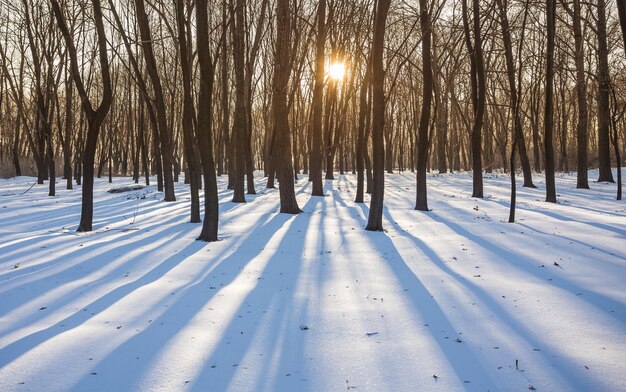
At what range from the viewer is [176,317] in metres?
3.78

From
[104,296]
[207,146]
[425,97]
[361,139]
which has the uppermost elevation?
[425,97]

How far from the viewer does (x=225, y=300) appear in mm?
4238

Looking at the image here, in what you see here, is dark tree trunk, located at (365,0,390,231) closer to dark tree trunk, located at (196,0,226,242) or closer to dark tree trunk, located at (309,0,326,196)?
dark tree trunk, located at (196,0,226,242)

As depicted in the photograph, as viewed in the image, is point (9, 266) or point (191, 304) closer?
point (191, 304)

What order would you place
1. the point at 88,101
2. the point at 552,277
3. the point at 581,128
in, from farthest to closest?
the point at 581,128
the point at 88,101
the point at 552,277

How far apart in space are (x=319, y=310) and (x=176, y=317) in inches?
48.4

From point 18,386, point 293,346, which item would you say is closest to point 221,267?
point 293,346

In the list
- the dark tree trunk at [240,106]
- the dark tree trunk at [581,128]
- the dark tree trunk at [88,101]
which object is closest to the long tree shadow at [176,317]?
the dark tree trunk at [88,101]

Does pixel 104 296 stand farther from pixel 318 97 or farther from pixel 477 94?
pixel 477 94

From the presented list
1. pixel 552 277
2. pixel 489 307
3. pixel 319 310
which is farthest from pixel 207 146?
pixel 552 277

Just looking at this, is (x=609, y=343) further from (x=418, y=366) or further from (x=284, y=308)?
(x=284, y=308)

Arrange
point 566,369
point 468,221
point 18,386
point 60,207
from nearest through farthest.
Answer: point 18,386 → point 566,369 → point 468,221 → point 60,207

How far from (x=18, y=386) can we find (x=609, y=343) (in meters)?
3.90

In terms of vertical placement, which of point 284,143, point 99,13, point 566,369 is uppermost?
point 99,13
